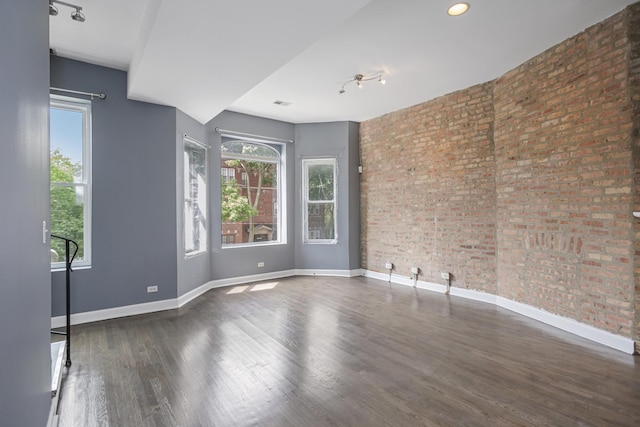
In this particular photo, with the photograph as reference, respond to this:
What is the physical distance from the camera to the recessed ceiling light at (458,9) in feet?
8.85

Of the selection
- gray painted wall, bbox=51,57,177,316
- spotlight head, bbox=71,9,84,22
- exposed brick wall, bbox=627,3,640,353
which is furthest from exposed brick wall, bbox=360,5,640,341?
spotlight head, bbox=71,9,84,22

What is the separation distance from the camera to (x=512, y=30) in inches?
123

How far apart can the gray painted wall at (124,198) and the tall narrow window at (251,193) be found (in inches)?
55.6

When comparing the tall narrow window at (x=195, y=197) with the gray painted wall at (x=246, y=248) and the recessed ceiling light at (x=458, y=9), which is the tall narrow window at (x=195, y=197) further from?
the recessed ceiling light at (x=458, y=9)

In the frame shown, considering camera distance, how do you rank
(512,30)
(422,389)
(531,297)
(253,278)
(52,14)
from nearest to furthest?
(422,389), (52,14), (512,30), (531,297), (253,278)

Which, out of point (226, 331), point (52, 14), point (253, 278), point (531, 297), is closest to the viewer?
point (52, 14)

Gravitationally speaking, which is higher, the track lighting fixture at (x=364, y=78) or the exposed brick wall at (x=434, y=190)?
the track lighting fixture at (x=364, y=78)

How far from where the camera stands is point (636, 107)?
277 cm

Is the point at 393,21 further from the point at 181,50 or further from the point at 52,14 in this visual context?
the point at 52,14

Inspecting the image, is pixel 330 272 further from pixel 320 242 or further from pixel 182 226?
pixel 182 226

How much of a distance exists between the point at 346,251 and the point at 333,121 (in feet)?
8.38

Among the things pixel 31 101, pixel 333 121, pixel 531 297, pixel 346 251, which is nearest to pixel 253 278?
pixel 346 251

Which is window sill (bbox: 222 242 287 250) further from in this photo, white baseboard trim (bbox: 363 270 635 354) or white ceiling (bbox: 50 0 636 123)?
white baseboard trim (bbox: 363 270 635 354)

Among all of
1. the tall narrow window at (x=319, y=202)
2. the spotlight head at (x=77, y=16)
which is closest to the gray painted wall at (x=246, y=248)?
the tall narrow window at (x=319, y=202)
